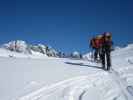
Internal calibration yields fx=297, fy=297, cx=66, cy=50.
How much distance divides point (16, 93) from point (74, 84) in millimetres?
2483

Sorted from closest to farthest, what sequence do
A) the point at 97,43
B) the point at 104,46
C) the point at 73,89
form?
the point at 73,89
the point at 104,46
the point at 97,43

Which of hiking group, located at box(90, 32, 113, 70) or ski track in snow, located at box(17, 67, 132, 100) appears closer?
ski track in snow, located at box(17, 67, 132, 100)

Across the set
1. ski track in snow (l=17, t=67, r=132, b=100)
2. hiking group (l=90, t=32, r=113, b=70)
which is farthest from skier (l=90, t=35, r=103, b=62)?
ski track in snow (l=17, t=67, r=132, b=100)

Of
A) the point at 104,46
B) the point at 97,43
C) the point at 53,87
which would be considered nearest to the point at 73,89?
the point at 53,87

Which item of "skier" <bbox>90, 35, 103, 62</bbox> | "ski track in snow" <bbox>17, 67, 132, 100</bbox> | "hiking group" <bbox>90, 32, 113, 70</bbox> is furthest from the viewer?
"skier" <bbox>90, 35, 103, 62</bbox>

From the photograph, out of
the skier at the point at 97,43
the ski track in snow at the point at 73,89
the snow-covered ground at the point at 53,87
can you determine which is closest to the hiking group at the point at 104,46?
the skier at the point at 97,43

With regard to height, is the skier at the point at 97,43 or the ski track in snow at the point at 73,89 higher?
the skier at the point at 97,43

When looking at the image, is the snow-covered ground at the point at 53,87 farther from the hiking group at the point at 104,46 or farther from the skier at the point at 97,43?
the skier at the point at 97,43

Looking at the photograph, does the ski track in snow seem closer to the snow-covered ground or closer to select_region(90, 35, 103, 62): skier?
the snow-covered ground

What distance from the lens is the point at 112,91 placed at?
9.19 m

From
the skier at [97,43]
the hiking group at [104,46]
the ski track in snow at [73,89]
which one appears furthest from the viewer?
the skier at [97,43]

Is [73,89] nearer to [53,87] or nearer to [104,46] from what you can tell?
[53,87]

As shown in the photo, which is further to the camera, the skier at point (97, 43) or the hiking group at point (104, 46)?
the skier at point (97, 43)

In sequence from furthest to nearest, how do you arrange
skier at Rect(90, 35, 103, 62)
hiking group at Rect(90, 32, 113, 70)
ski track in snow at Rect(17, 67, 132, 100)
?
skier at Rect(90, 35, 103, 62) < hiking group at Rect(90, 32, 113, 70) < ski track in snow at Rect(17, 67, 132, 100)
